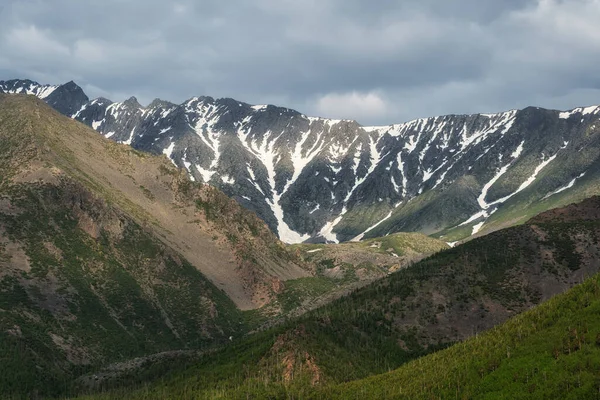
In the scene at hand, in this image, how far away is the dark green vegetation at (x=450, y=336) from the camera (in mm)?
73625

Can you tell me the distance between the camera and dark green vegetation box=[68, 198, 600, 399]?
242 feet

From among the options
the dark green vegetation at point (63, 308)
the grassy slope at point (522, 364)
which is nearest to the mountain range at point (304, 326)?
the grassy slope at point (522, 364)

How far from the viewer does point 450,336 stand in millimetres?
125812

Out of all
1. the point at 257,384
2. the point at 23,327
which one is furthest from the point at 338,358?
the point at 23,327

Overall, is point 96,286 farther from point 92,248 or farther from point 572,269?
point 572,269

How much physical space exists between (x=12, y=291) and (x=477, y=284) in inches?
4947

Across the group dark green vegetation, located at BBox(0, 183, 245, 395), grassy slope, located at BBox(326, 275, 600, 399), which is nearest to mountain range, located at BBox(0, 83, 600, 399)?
grassy slope, located at BBox(326, 275, 600, 399)

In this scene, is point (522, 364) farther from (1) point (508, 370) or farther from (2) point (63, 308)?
(2) point (63, 308)

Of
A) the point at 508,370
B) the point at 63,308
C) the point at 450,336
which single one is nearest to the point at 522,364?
the point at 508,370

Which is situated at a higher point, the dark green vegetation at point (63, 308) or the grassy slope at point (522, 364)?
the dark green vegetation at point (63, 308)

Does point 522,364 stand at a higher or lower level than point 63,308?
lower

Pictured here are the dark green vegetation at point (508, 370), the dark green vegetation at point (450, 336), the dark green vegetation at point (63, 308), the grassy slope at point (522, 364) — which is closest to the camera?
the grassy slope at point (522, 364)

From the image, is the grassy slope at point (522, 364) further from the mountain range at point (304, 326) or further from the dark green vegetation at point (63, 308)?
the dark green vegetation at point (63, 308)

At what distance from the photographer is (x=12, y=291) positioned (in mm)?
154000
